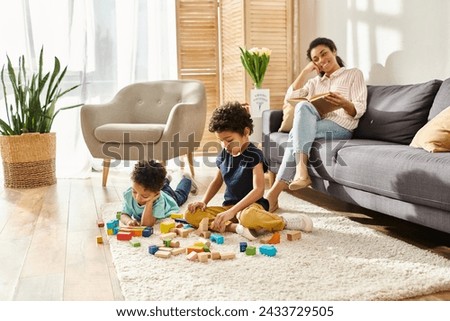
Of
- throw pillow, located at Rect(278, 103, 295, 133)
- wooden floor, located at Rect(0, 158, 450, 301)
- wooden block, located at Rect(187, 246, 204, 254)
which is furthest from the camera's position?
throw pillow, located at Rect(278, 103, 295, 133)

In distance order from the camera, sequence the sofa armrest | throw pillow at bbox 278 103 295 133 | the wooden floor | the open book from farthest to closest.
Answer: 1. the sofa armrest
2. throw pillow at bbox 278 103 295 133
3. the open book
4. the wooden floor

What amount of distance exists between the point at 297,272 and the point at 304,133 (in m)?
1.17

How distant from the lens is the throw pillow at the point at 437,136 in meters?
2.15

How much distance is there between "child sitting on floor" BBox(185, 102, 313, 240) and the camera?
2.25 meters

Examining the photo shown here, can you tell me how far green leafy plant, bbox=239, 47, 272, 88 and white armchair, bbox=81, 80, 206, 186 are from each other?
54cm

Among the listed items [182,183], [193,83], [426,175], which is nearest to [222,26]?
[193,83]

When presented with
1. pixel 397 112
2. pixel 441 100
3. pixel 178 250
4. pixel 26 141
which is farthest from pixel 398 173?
pixel 26 141

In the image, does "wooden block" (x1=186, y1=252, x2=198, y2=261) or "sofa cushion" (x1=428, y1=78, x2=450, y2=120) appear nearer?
"wooden block" (x1=186, y1=252, x2=198, y2=261)

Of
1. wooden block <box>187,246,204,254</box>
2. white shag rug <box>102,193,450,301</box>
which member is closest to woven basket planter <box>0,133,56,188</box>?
white shag rug <box>102,193,450,301</box>

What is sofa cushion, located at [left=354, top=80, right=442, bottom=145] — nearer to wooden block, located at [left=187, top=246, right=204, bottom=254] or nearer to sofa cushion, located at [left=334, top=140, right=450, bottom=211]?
sofa cushion, located at [left=334, top=140, right=450, bottom=211]

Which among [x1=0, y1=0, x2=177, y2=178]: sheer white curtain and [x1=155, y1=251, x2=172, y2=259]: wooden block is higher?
[x1=0, y1=0, x2=177, y2=178]: sheer white curtain

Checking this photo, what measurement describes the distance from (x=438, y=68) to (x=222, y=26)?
2.54 meters

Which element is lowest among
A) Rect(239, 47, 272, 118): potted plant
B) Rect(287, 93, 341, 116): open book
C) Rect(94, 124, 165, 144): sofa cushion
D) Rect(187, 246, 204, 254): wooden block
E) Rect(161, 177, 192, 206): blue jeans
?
Rect(187, 246, 204, 254): wooden block

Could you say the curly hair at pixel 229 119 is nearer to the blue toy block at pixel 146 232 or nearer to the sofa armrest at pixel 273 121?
the blue toy block at pixel 146 232
